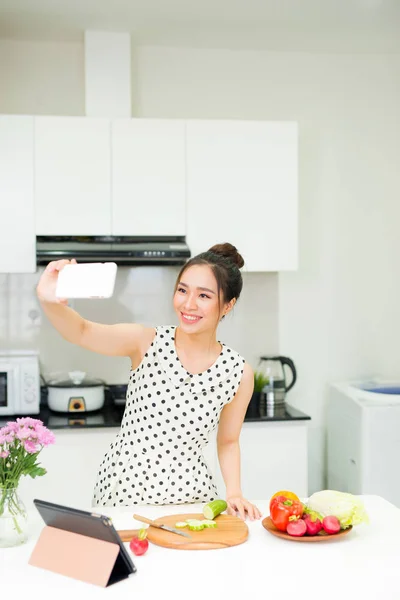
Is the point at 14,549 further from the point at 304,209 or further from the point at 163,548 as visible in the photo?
the point at 304,209

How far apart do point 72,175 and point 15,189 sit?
273 millimetres

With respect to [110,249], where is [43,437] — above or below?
below

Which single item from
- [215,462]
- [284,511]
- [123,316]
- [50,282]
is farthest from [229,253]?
[123,316]

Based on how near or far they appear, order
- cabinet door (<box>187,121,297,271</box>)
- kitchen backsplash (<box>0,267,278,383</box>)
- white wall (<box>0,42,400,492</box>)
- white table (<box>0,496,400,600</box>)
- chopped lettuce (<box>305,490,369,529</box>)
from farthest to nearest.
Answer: white wall (<box>0,42,400,492</box>), kitchen backsplash (<box>0,267,278,383</box>), cabinet door (<box>187,121,297,271</box>), chopped lettuce (<box>305,490,369,529</box>), white table (<box>0,496,400,600</box>)

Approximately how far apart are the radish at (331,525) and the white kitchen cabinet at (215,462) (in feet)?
5.66

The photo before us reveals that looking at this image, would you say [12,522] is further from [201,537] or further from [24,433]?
[201,537]

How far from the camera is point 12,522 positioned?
1.80 metres

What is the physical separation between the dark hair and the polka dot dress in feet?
0.71

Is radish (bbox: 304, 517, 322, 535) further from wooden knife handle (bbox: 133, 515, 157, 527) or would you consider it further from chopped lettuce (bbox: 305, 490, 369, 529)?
wooden knife handle (bbox: 133, 515, 157, 527)

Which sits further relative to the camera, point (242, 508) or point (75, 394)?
point (75, 394)

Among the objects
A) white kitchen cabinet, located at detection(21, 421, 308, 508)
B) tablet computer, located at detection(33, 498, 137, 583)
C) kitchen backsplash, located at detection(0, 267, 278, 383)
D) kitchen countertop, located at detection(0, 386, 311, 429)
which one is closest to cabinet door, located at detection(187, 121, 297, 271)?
kitchen backsplash, located at detection(0, 267, 278, 383)

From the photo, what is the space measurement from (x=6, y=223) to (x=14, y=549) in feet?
6.81

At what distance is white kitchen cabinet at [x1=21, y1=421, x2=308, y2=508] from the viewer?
11.3 feet

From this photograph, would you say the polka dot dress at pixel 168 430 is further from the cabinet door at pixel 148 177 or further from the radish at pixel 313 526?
the cabinet door at pixel 148 177
